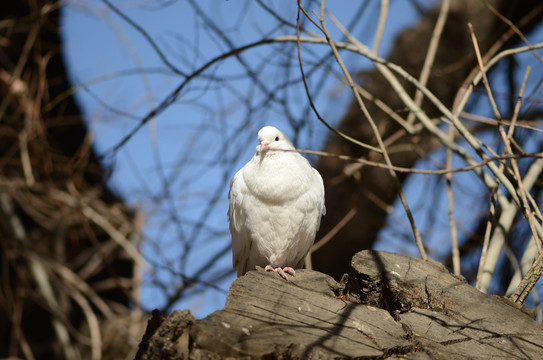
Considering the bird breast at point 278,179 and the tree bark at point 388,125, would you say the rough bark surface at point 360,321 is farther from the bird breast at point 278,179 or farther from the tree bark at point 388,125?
the tree bark at point 388,125

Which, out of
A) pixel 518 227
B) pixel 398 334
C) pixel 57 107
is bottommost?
pixel 398 334

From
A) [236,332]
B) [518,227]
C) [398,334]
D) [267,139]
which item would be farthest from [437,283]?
[518,227]

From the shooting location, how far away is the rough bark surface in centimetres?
183

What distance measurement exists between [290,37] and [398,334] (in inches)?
74.5

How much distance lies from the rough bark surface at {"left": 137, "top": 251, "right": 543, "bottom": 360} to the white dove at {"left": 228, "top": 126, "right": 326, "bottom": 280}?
57 centimetres

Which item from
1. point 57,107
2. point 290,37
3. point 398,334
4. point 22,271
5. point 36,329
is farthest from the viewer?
point 36,329

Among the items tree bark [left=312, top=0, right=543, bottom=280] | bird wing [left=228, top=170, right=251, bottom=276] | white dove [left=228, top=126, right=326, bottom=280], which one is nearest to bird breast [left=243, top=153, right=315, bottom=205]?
white dove [left=228, top=126, right=326, bottom=280]

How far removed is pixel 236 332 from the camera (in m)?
1.88

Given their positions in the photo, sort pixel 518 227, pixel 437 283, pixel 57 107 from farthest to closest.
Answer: pixel 57 107, pixel 518 227, pixel 437 283

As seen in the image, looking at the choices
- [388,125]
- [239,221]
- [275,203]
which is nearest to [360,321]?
[275,203]

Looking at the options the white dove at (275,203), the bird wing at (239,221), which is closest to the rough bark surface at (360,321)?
the white dove at (275,203)

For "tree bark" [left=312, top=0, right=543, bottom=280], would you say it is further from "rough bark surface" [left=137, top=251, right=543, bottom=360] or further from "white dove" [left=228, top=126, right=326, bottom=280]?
"rough bark surface" [left=137, top=251, right=543, bottom=360]

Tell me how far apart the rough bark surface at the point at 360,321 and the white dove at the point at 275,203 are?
0.57 meters

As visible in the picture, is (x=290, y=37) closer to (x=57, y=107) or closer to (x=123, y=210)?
(x=123, y=210)
